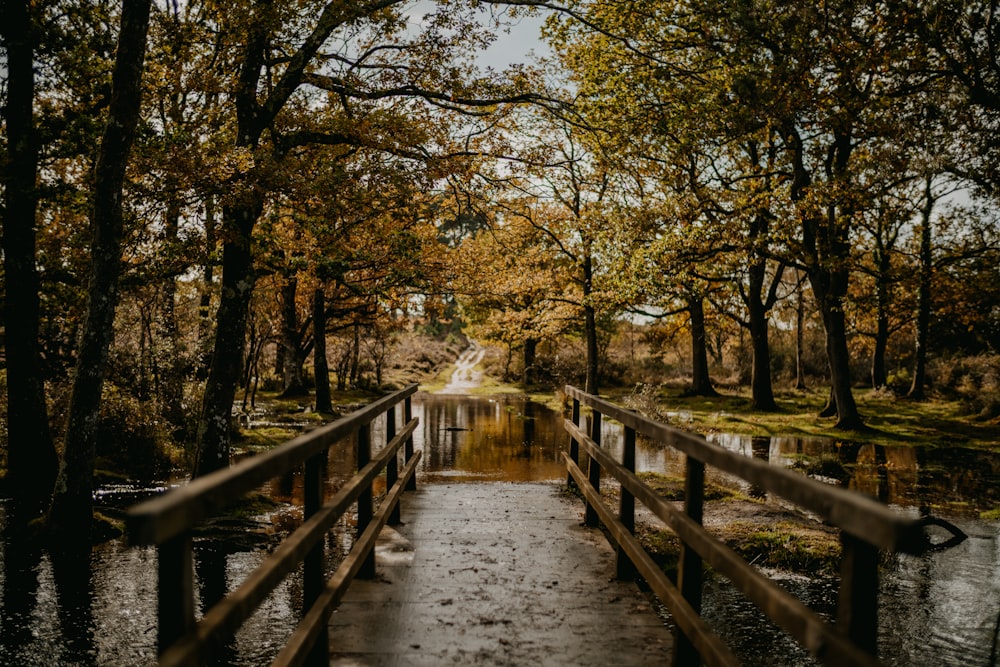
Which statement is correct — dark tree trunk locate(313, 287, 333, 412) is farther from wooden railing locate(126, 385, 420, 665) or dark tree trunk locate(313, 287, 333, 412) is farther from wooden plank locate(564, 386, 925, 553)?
wooden plank locate(564, 386, 925, 553)

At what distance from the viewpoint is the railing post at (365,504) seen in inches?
206

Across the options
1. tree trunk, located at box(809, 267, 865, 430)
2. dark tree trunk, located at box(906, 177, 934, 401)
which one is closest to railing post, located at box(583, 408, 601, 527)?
tree trunk, located at box(809, 267, 865, 430)

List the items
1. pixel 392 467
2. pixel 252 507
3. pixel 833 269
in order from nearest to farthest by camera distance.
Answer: pixel 392 467 → pixel 252 507 → pixel 833 269

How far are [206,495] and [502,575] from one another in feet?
11.7

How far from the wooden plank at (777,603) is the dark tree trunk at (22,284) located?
1005cm

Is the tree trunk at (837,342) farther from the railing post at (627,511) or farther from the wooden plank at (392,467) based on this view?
the railing post at (627,511)

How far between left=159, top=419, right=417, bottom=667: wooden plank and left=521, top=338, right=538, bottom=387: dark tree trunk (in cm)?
3983

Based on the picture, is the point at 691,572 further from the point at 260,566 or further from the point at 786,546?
the point at 786,546

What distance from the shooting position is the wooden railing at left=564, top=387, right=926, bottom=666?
203 cm

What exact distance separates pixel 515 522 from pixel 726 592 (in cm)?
217

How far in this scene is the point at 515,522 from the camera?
732cm

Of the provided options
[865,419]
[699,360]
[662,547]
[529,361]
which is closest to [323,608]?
[662,547]

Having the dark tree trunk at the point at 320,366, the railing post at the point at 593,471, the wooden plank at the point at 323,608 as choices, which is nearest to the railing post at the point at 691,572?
the wooden plank at the point at 323,608

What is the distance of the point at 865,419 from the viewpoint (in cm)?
2333
